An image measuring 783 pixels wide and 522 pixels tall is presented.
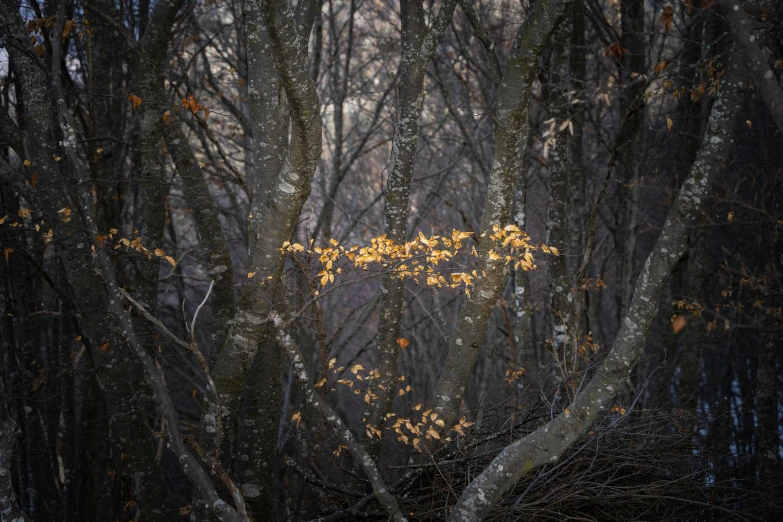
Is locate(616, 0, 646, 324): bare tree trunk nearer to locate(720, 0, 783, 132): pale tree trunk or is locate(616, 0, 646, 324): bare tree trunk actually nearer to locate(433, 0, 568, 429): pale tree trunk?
locate(433, 0, 568, 429): pale tree trunk

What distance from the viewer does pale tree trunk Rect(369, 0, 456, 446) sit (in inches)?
221

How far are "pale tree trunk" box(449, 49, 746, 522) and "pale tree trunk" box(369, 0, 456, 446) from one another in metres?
2.03

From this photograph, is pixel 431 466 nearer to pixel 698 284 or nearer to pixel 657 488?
pixel 657 488

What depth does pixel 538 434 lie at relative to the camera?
3.78 metres

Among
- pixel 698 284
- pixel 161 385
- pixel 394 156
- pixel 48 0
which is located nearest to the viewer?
pixel 161 385

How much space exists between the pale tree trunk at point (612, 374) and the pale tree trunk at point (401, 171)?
2.03 m

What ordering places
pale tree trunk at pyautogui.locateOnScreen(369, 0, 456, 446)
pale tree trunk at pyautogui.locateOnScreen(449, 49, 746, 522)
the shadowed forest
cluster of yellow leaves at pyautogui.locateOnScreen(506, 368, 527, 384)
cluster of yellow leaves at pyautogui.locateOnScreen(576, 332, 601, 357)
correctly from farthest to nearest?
cluster of yellow leaves at pyautogui.locateOnScreen(506, 368, 527, 384), cluster of yellow leaves at pyautogui.locateOnScreen(576, 332, 601, 357), pale tree trunk at pyautogui.locateOnScreen(369, 0, 456, 446), the shadowed forest, pale tree trunk at pyautogui.locateOnScreen(449, 49, 746, 522)

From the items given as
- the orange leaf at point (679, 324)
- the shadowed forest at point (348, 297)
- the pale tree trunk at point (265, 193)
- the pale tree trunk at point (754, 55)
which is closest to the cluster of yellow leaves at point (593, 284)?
the shadowed forest at point (348, 297)

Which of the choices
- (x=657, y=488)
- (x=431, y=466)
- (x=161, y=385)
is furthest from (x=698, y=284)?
(x=161, y=385)

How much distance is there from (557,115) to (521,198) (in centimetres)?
110

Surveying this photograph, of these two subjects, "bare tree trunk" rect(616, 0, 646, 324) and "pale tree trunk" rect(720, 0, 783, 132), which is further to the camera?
"bare tree trunk" rect(616, 0, 646, 324)

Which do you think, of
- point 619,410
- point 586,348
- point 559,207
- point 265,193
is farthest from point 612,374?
point 559,207

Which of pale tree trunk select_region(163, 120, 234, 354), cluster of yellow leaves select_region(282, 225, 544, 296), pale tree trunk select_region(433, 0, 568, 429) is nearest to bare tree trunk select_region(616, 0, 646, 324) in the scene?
pale tree trunk select_region(433, 0, 568, 429)

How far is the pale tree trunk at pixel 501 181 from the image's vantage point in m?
4.45
